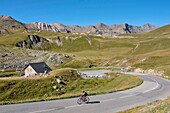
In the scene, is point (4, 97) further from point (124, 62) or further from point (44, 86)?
point (124, 62)

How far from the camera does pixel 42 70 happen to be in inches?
3563

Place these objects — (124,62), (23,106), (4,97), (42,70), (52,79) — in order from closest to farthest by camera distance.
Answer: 1. (23,106)
2. (4,97)
3. (52,79)
4. (42,70)
5. (124,62)

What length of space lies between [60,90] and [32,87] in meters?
8.16

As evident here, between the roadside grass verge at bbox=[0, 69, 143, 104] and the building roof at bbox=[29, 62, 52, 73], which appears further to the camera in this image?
the building roof at bbox=[29, 62, 52, 73]

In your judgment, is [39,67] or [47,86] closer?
[47,86]

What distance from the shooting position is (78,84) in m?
67.3

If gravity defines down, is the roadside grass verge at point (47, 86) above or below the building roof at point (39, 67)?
below

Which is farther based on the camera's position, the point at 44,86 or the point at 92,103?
the point at 44,86

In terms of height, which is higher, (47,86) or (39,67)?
(39,67)

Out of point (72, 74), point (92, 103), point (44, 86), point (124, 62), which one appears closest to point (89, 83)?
point (72, 74)

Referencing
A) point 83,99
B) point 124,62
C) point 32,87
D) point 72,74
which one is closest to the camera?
point 83,99

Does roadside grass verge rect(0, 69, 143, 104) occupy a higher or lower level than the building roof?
lower

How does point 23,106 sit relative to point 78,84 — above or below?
above

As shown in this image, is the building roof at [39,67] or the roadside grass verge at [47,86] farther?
the building roof at [39,67]
